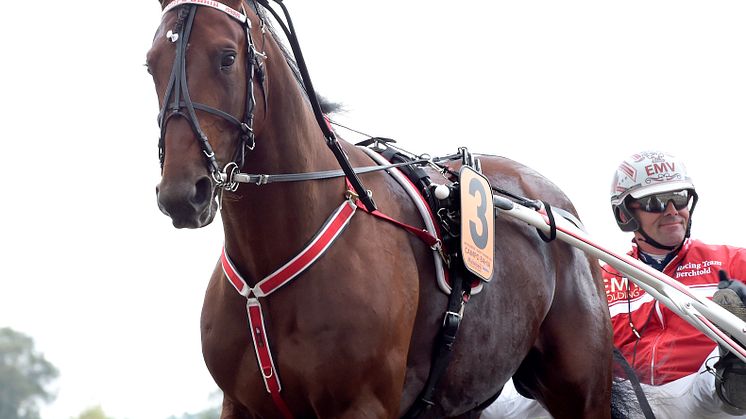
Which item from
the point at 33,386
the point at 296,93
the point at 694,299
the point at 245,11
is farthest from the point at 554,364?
the point at 33,386

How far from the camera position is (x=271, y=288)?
3314mm

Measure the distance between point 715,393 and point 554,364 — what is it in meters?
0.86

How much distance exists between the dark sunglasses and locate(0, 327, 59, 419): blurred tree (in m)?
9.57

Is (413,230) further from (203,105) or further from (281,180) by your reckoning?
(203,105)

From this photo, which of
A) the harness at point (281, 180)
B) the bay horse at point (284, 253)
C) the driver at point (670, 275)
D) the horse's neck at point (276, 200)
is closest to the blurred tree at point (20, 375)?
the driver at point (670, 275)

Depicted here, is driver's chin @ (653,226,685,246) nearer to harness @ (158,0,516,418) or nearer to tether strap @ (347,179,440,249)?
harness @ (158,0,516,418)

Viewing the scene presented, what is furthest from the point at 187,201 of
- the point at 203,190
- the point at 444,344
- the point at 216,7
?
the point at 444,344

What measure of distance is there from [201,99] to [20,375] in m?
10.9

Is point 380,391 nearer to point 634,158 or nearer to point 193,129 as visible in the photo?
point 193,129

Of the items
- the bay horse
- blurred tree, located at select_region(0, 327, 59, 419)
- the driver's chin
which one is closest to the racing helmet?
the driver's chin

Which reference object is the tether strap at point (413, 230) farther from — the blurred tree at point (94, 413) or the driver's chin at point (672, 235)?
the blurred tree at point (94, 413)

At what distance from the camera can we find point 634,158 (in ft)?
18.1

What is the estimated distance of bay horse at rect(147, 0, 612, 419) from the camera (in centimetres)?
300

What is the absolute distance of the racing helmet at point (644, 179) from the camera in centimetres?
539
